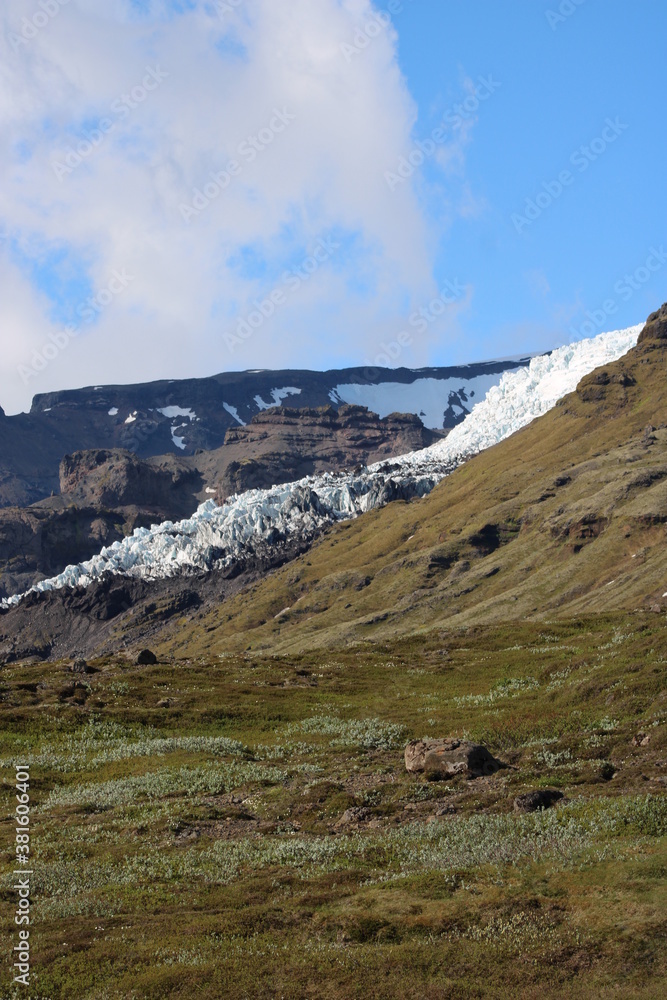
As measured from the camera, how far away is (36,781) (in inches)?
2025

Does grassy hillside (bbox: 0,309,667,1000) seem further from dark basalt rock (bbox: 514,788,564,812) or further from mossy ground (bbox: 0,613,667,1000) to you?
dark basalt rock (bbox: 514,788,564,812)

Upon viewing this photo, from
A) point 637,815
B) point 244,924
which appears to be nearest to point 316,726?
point 637,815

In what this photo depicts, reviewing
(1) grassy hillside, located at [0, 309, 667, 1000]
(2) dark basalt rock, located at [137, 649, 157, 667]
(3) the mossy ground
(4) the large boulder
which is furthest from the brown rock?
(2) dark basalt rock, located at [137, 649, 157, 667]

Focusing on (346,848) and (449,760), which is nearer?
(346,848)

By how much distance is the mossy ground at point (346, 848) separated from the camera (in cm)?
2041

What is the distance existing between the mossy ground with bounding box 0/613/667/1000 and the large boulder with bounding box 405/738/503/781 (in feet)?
4.69

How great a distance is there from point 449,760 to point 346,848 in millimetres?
12729

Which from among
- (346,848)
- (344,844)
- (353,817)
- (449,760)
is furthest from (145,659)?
(346,848)

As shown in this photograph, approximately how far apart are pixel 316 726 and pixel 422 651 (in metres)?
55.9

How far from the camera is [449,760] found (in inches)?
1714

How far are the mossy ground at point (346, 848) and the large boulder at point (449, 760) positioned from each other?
56.3 inches

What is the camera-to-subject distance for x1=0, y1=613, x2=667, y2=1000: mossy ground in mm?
20406

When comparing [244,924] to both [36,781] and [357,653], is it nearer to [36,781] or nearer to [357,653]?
[36,781]

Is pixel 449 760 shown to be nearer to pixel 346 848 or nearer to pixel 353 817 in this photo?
pixel 353 817
